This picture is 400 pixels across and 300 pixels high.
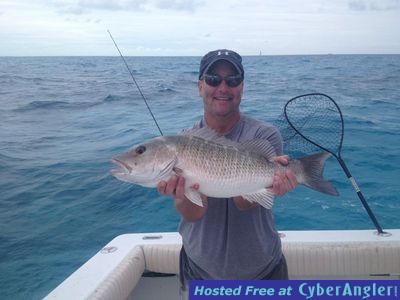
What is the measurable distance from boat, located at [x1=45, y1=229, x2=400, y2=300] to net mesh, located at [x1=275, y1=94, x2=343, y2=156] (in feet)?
3.91

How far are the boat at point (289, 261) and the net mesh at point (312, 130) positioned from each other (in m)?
1.19

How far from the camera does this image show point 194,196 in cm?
290

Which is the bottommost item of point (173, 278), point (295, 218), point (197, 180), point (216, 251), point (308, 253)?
point (295, 218)

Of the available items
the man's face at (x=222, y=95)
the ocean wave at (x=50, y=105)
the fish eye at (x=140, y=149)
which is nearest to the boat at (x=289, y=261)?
the fish eye at (x=140, y=149)

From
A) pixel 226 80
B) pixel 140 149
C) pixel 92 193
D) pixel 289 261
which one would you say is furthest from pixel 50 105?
pixel 226 80

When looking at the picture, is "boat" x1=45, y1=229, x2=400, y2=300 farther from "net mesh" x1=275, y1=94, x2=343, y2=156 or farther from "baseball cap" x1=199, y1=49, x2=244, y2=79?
"baseball cap" x1=199, y1=49, x2=244, y2=79

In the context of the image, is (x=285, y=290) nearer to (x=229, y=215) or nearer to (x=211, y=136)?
(x=229, y=215)

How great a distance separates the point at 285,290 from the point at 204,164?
1.04 metres

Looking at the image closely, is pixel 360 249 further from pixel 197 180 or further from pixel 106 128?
pixel 106 128

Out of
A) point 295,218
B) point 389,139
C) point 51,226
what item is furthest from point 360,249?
point 389,139

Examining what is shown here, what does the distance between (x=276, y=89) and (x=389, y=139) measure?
48.5 ft

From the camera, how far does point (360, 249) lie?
408 centimetres

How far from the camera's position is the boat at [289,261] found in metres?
3.83

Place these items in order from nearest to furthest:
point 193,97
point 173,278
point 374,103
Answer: point 173,278
point 374,103
point 193,97
